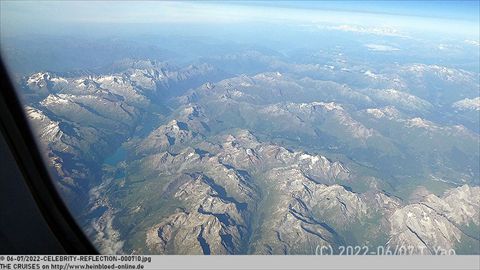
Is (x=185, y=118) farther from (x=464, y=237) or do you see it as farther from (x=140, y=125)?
(x=464, y=237)

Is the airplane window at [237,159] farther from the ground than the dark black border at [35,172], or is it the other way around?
the dark black border at [35,172]

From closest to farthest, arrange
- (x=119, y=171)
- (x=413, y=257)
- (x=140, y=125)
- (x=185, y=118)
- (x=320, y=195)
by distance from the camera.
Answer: (x=413, y=257), (x=119, y=171), (x=320, y=195), (x=140, y=125), (x=185, y=118)

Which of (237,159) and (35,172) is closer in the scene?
(35,172)

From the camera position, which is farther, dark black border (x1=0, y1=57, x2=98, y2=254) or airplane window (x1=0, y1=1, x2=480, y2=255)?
airplane window (x1=0, y1=1, x2=480, y2=255)

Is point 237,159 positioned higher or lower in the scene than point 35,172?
lower

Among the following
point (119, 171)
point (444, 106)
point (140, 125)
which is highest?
point (119, 171)

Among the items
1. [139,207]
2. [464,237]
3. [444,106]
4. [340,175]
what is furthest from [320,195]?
[444,106]

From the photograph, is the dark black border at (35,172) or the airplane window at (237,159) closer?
the dark black border at (35,172)

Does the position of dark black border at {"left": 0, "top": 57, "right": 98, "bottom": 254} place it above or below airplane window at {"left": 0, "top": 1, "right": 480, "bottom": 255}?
above
